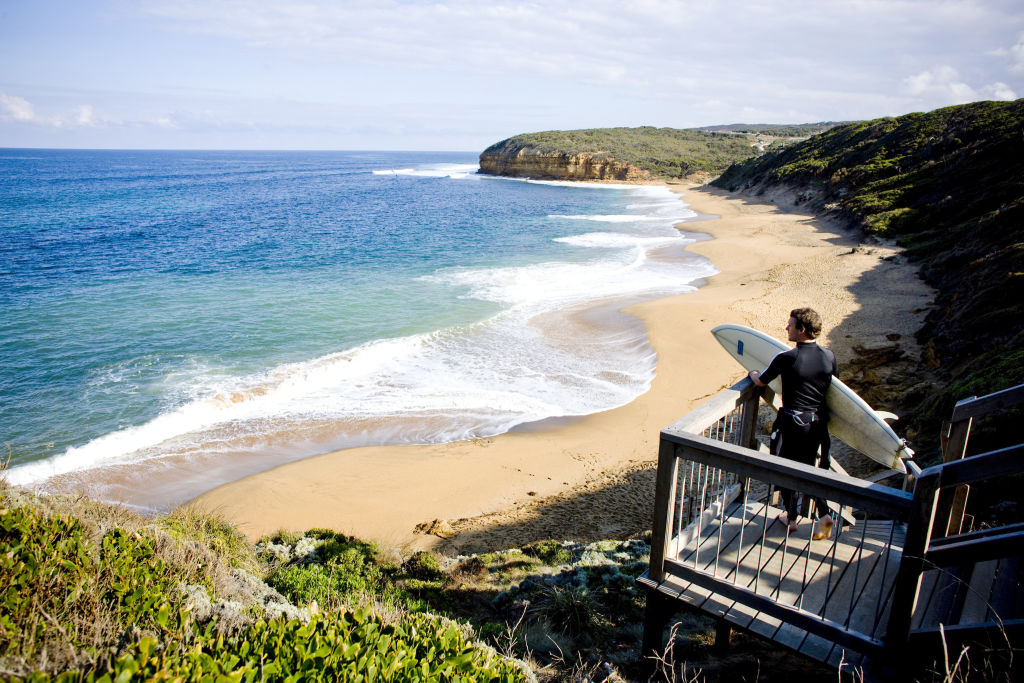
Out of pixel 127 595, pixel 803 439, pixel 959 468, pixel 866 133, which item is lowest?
pixel 127 595

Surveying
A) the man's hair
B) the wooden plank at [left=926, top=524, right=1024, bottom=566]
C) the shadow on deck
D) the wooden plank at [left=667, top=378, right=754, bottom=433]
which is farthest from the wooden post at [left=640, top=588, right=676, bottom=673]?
the man's hair

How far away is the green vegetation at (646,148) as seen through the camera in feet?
274

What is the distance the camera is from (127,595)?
10.8 ft

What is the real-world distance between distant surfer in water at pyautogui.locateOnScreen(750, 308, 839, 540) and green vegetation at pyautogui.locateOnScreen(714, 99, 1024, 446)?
9.69 ft

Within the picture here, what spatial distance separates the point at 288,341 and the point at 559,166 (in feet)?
264

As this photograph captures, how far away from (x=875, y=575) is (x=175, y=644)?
4060mm

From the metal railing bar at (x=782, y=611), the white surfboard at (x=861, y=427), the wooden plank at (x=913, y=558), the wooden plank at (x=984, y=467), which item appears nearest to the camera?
the wooden plank at (x=984, y=467)

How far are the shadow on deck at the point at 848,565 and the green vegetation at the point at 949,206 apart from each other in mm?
3136

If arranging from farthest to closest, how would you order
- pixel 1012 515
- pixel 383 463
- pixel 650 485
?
pixel 383 463
pixel 650 485
pixel 1012 515

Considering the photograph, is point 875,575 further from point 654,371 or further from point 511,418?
point 654,371

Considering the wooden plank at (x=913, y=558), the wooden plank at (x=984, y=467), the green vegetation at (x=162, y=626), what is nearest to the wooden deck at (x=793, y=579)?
the wooden plank at (x=913, y=558)

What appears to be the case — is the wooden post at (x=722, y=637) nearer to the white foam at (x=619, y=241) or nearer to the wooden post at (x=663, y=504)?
the wooden post at (x=663, y=504)

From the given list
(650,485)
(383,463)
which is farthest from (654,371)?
(383,463)

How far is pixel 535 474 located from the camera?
28.7 ft
